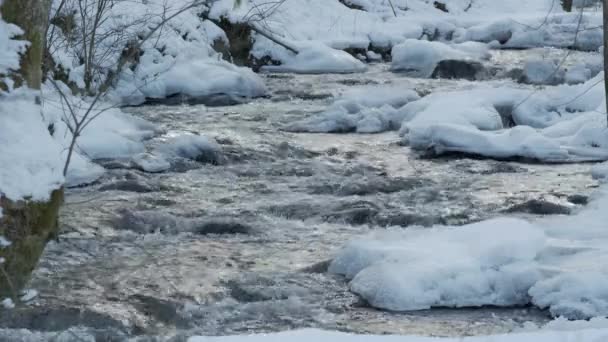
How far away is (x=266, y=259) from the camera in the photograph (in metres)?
5.73

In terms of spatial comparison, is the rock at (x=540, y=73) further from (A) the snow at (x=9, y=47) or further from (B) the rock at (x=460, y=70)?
(A) the snow at (x=9, y=47)

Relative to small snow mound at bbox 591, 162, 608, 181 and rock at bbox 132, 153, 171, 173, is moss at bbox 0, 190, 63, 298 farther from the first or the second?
small snow mound at bbox 591, 162, 608, 181

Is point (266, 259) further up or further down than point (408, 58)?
further down

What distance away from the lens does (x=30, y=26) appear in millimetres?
4680

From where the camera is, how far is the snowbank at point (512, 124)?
29.0 ft

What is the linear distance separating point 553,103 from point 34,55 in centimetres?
712

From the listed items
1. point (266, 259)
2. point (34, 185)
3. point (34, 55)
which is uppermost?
point (34, 55)

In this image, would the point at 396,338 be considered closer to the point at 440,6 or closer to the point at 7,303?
the point at 7,303

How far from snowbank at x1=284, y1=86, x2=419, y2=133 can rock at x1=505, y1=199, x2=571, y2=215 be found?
140 inches

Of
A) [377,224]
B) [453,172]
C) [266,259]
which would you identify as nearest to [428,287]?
[266,259]

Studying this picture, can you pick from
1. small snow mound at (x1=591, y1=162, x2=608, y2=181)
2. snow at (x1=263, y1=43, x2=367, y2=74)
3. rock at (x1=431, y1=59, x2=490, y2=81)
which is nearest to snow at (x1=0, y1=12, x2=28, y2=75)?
small snow mound at (x1=591, y1=162, x2=608, y2=181)

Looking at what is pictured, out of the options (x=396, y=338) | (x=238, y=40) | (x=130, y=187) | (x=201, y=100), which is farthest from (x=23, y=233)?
(x=238, y=40)

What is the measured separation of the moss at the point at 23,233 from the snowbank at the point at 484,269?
1.66 metres

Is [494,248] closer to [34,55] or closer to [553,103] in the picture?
[34,55]
